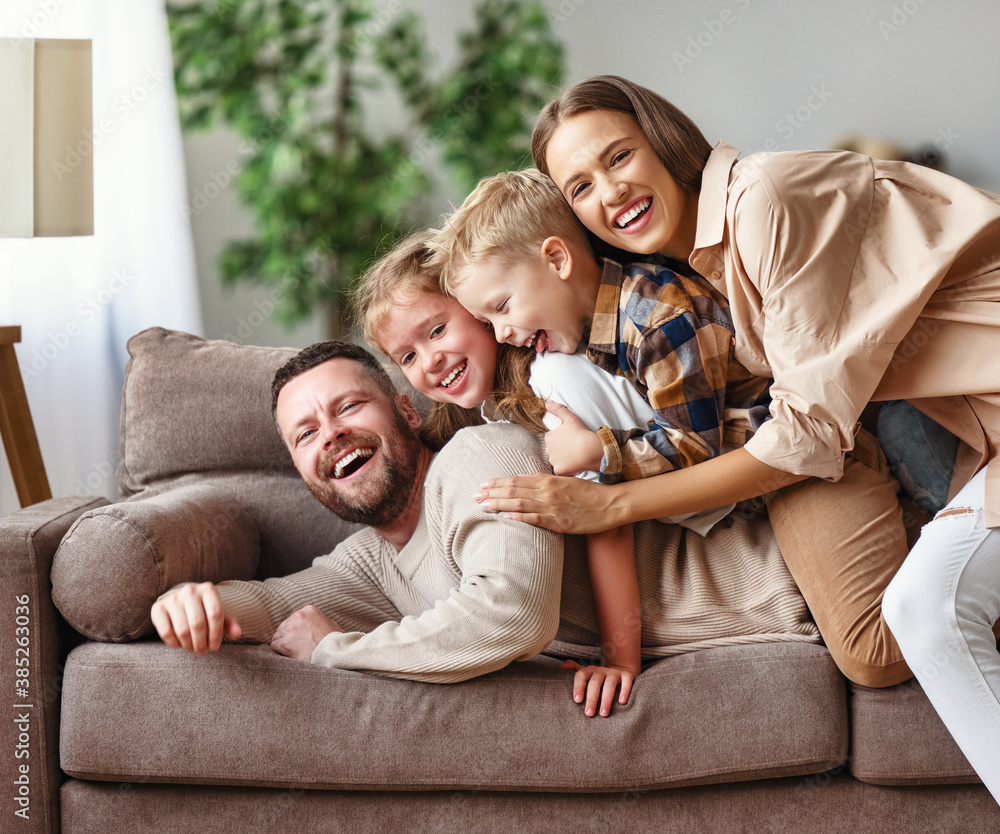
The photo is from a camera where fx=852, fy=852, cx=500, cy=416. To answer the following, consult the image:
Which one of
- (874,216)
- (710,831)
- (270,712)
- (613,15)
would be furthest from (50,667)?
(613,15)

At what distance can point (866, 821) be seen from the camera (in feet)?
4.04

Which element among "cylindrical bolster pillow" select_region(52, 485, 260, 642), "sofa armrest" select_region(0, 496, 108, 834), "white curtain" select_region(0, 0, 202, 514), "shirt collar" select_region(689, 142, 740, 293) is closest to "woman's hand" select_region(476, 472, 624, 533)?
"shirt collar" select_region(689, 142, 740, 293)

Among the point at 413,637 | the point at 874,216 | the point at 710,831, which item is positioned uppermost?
the point at 874,216

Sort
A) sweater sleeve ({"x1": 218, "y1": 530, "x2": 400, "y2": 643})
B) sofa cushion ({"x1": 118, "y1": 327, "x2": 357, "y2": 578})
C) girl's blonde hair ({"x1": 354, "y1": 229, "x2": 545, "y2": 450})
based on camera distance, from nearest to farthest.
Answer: sweater sleeve ({"x1": 218, "y1": 530, "x2": 400, "y2": 643}) < girl's blonde hair ({"x1": 354, "y1": 229, "x2": 545, "y2": 450}) < sofa cushion ({"x1": 118, "y1": 327, "x2": 357, "y2": 578})

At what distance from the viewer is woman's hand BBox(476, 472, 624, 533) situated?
49.8 inches

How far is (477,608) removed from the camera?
3.99 ft

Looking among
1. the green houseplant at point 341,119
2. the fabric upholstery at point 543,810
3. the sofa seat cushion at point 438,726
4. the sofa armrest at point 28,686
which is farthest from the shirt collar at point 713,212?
the green houseplant at point 341,119

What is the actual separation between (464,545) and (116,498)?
1676 mm

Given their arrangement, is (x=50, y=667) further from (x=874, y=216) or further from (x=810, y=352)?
(x=874, y=216)

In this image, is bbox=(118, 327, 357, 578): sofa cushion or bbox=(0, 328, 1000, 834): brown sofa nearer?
bbox=(0, 328, 1000, 834): brown sofa

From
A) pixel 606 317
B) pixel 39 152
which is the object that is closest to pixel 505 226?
pixel 606 317

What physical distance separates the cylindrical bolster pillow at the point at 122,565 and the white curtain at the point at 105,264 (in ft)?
3.96

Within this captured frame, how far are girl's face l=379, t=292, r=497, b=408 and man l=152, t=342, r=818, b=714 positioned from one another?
0.35 ft

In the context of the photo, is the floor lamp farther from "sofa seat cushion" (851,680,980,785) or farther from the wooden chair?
"sofa seat cushion" (851,680,980,785)
